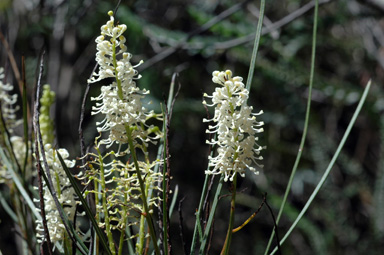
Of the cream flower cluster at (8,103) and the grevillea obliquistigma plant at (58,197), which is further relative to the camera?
the cream flower cluster at (8,103)

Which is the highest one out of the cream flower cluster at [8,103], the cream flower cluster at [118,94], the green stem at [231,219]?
the cream flower cluster at [8,103]

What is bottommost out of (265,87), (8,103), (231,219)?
(231,219)

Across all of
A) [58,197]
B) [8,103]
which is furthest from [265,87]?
[58,197]

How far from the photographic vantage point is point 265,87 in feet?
6.66

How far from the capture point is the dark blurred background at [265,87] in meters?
1.46

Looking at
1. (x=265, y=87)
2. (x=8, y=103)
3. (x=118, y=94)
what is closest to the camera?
(x=118, y=94)

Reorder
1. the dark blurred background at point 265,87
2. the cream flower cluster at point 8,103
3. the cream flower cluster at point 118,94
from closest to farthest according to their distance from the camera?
the cream flower cluster at point 118,94 < the cream flower cluster at point 8,103 < the dark blurred background at point 265,87

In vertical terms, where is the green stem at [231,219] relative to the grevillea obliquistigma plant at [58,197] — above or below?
below

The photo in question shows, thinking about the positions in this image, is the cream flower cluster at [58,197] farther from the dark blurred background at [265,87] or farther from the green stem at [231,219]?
the dark blurred background at [265,87]

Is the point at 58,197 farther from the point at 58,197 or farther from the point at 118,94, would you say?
the point at 118,94

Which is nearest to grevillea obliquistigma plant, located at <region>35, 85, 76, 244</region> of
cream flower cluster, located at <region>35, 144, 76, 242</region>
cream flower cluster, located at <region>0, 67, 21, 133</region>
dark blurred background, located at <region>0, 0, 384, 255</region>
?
cream flower cluster, located at <region>35, 144, 76, 242</region>

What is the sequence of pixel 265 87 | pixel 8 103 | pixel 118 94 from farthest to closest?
pixel 265 87, pixel 8 103, pixel 118 94

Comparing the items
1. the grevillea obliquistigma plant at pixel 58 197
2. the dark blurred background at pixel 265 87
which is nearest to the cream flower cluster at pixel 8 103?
the grevillea obliquistigma plant at pixel 58 197

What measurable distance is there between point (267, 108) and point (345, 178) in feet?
1.52
